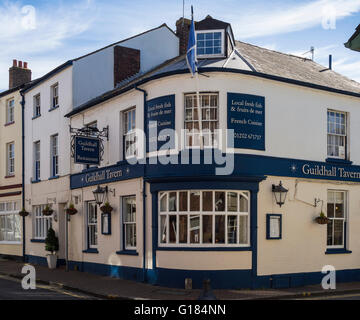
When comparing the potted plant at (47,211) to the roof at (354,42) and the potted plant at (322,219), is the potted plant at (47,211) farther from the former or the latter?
the roof at (354,42)

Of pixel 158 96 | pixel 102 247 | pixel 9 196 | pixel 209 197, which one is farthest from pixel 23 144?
pixel 209 197

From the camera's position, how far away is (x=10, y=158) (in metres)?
28.2

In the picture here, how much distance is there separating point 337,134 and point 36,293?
11293mm

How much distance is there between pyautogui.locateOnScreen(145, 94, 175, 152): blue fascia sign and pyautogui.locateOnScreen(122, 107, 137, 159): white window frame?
43.8 inches

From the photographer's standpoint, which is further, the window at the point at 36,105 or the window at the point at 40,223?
the window at the point at 36,105

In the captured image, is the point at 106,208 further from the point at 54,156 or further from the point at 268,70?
the point at 268,70

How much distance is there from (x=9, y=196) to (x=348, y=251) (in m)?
18.0

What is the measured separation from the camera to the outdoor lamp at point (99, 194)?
19.0m

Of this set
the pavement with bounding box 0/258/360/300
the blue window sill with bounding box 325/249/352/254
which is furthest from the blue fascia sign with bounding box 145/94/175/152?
the blue window sill with bounding box 325/249/352/254

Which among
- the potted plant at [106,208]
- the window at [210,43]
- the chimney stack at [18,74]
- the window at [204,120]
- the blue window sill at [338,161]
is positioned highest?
the chimney stack at [18,74]

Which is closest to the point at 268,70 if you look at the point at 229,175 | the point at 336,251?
the point at 229,175

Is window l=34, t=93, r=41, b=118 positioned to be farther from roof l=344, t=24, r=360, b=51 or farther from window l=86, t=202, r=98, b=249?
roof l=344, t=24, r=360, b=51

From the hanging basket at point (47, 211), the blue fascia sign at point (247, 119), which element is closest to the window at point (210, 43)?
the blue fascia sign at point (247, 119)

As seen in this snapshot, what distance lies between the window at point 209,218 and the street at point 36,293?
3.29m
